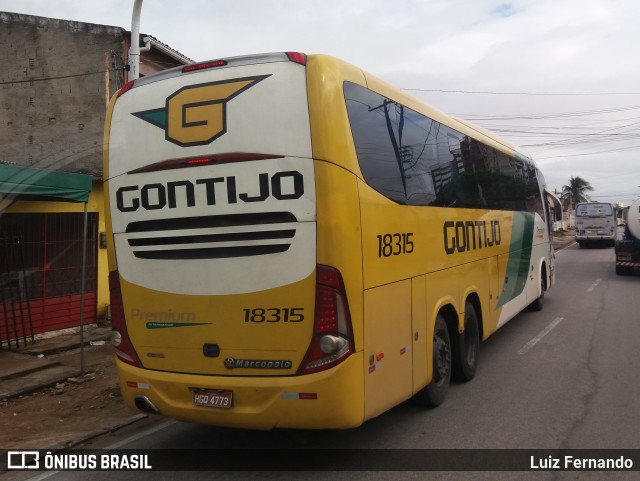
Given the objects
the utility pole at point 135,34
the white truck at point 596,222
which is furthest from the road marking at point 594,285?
the white truck at point 596,222

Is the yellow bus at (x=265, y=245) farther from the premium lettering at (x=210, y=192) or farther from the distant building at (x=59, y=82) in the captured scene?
the distant building at (x=59, y=82)

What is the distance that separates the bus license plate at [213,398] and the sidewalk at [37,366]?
3484mm

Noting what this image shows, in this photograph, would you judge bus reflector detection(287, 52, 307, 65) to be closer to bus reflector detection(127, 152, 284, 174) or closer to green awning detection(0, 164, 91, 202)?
bus reflector detection(127, 152, 284, 174)

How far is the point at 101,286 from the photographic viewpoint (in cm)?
997

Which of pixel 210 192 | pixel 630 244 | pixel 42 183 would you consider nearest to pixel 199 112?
pixel 210 192

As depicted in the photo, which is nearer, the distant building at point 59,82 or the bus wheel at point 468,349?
the bus wheel at point 468,349

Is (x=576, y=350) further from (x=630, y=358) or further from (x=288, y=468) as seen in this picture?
(x=288, y=468)

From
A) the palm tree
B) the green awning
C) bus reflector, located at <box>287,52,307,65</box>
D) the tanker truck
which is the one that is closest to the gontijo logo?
bus reflector, located at <box>287,52,307,65</box>

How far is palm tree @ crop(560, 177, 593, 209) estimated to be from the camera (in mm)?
76938

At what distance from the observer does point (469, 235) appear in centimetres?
636

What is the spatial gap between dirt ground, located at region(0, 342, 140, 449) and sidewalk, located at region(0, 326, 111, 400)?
6.4 inches

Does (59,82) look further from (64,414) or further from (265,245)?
(265,245)

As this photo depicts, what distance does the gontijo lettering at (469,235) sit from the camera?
569 cm

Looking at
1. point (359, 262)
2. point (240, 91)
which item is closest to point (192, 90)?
point (240, 91)
